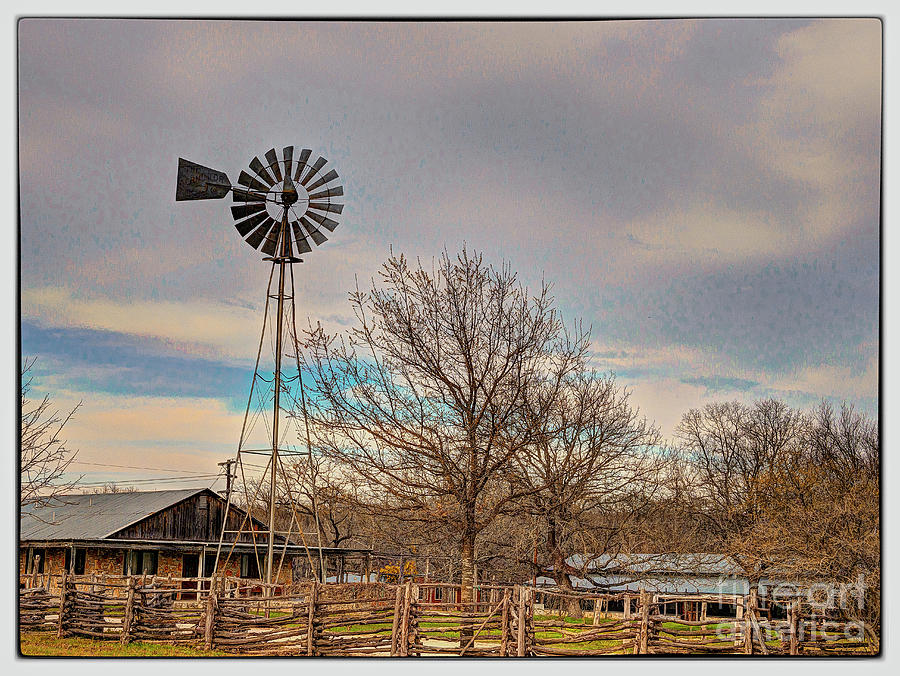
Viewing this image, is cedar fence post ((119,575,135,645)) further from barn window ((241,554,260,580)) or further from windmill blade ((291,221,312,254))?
barn window ((241,554,260,580))

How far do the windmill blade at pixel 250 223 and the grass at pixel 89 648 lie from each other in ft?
13.9

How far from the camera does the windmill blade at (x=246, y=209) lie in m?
9.38

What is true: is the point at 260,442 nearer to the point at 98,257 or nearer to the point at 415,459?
the point at 415,459

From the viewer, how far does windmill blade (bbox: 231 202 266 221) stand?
9.38 metres

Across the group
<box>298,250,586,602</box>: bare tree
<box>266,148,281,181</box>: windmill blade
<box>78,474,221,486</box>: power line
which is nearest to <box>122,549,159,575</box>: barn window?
<box>78,474,221,486</box>: power line

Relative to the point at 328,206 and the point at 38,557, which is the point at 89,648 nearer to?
the point at 328,206

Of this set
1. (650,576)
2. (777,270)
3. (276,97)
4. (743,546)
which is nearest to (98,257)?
(276,97)

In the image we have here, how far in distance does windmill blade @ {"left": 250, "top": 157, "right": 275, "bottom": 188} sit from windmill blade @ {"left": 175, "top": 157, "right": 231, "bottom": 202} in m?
0.30

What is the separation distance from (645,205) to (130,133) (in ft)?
16.9

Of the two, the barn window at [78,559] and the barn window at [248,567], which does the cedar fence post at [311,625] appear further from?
the barn window at [248,567]

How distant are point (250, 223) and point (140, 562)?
A: 10.5 m

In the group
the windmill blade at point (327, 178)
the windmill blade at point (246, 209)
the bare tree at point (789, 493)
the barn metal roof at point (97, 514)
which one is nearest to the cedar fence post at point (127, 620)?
the windmill blade at point (246, 209)

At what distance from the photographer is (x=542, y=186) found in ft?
30.9

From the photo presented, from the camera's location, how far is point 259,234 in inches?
379
